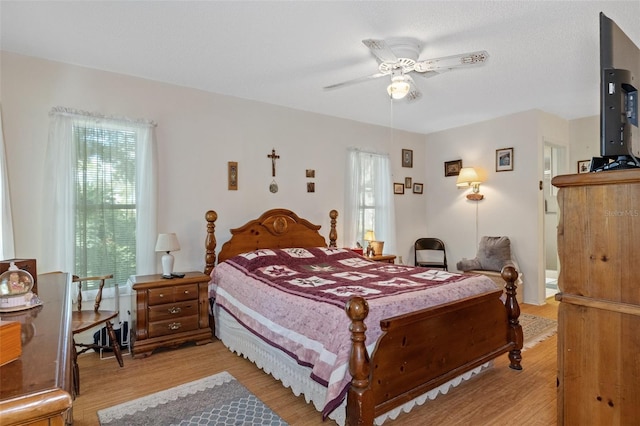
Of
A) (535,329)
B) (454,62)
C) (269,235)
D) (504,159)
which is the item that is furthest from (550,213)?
(269,235)

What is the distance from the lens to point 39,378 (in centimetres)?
63

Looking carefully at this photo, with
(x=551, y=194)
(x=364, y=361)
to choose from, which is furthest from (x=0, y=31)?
(x=551, y=194)

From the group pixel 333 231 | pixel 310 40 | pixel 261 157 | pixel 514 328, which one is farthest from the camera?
pixel 333 231

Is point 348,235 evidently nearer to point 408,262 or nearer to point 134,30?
point 408,262

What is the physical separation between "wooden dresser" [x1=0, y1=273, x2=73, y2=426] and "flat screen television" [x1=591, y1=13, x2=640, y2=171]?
4.60ft

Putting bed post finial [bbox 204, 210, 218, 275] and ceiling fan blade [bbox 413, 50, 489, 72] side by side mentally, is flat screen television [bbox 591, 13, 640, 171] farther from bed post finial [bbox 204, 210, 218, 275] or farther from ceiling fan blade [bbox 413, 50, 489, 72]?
bed post finial [bbox 204, 210, 218, 275]

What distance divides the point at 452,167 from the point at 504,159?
81 cm

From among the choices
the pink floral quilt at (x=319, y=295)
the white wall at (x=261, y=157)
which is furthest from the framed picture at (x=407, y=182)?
the pink floral quilt at (x=319, y=295)

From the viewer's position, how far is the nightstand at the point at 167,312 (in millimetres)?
3033

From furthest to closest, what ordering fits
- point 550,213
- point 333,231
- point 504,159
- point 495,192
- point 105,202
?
point 550,213 → point 495,192 → point 504,159 → point 333,231 → point 105,202

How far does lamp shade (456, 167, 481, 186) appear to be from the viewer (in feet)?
16.5

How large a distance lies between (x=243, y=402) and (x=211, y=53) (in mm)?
Answer: 2681

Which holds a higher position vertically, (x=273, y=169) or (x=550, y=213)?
(x=273, y=169)

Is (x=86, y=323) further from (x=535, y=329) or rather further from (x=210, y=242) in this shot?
(x=535, y=329)
